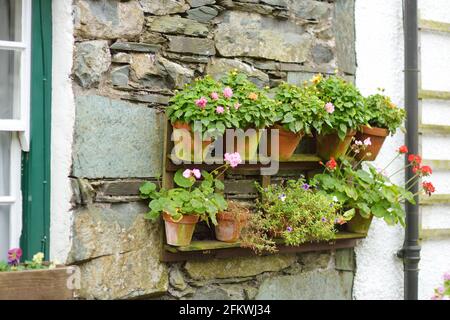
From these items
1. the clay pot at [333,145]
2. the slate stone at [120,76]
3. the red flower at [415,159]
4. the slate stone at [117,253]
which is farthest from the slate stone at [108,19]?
the red flower at [415,159]

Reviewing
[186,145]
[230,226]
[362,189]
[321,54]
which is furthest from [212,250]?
[321,54]

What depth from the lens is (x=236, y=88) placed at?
3.00 meters

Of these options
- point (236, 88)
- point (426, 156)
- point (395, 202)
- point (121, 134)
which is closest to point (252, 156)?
point (236, 88)

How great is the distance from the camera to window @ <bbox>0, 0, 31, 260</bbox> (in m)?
2.75

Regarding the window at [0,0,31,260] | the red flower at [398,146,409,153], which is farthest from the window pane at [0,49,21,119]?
the red flower at [398,146,409,153]

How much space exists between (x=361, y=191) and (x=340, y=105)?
0.52 metres

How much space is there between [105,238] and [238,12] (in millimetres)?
1368

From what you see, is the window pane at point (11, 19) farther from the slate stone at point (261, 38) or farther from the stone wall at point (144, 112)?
the slate stone at point (261, 38)

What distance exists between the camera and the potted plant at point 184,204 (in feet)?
9.25

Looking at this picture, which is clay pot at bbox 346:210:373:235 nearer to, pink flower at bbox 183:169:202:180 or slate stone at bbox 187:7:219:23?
pink flower at bbox 183:169:202:180

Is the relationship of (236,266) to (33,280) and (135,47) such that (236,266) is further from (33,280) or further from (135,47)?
A: (135,47)

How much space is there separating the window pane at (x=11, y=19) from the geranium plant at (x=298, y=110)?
129 cm

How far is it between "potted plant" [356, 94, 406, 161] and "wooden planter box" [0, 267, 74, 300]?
1786 mm
